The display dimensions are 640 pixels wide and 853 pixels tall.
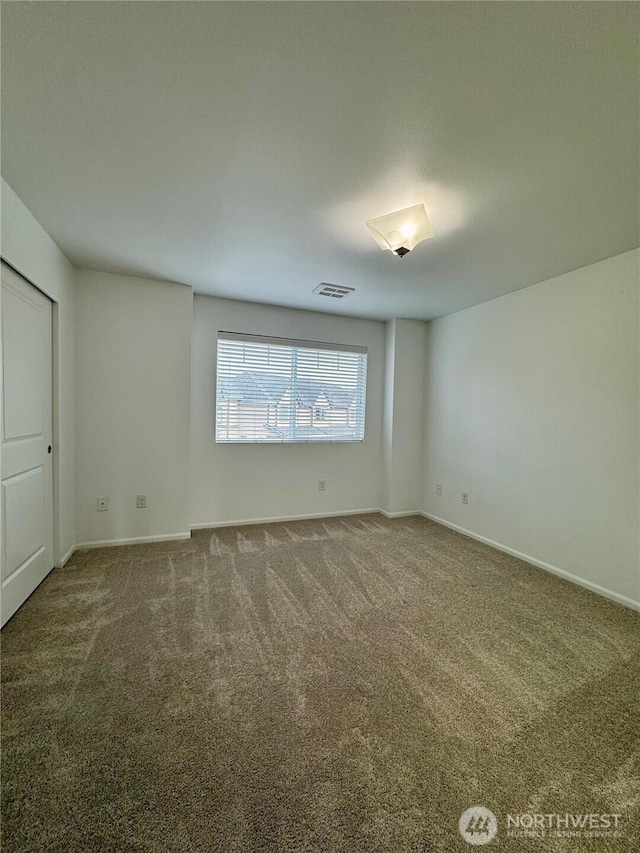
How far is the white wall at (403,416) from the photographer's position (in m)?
4.30

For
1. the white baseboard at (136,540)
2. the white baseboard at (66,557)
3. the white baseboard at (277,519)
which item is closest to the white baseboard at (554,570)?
the white baseboard at (277,519)

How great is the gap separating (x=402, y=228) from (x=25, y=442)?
269 cm

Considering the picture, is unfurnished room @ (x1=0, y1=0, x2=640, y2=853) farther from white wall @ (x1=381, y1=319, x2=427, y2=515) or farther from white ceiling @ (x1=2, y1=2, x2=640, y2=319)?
white wall @ (x1=381, y1=319, x2=427, y2=515)

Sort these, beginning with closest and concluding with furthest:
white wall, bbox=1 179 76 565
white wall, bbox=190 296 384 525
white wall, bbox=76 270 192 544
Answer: white wall, bbox=1 179 76 565 < white wall, bbox=76 270 192 544 < white wall, bbox=190 296 384 525

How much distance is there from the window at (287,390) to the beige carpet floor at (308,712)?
68.0 inches

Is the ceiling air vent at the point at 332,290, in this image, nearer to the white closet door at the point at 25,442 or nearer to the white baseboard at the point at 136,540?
the white closet door at the point at 25,442

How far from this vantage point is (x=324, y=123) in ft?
4.66

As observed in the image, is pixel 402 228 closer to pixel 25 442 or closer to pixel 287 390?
pixel 287 390

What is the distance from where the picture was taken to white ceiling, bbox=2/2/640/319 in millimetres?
1065

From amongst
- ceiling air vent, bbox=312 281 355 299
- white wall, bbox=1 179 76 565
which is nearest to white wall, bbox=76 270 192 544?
white wall, bbox=1 179 76 565

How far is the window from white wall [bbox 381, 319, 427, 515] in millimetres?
355

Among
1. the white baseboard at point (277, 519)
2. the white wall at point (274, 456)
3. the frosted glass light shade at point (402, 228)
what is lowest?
the white baseboard at point (277, 519)

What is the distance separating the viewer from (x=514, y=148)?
1.51 m

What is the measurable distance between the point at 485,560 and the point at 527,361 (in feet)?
6.00
